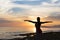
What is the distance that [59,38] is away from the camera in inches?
1172

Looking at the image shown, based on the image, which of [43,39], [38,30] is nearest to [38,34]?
[38,30]

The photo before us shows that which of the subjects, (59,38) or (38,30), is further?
(59,38)

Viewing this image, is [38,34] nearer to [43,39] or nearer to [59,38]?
[43,39]

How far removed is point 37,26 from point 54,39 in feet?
19.9

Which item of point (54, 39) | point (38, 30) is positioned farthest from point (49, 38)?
point (38, 30)

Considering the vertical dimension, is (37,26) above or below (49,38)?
above

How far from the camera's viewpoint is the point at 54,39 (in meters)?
29.1

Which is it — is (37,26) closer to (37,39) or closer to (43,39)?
(37,39)

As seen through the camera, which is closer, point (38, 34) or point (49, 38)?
point (38, 34)

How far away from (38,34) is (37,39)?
23.6 inches

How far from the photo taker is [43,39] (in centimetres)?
2834

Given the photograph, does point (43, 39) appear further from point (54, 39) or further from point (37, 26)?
point (37, 26)

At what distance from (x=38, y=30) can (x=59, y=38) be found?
6.90 metres

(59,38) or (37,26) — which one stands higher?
(37,26)
